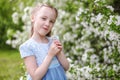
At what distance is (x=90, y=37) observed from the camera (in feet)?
19.6

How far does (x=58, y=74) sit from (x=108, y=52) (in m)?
2.32

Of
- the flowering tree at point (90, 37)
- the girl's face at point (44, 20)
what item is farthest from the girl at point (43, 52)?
the flowering tree at point (90, 37)

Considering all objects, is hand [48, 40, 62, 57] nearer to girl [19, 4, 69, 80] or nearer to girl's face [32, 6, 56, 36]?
girl [19, 4, 69, 80]

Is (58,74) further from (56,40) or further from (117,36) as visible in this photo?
(117,36)

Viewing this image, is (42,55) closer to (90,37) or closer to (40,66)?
(40,66)

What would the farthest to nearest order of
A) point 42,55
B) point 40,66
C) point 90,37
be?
point 90,37, point 42,55, point 40,66

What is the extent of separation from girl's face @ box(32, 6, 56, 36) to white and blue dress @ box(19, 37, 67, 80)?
3.9 inches

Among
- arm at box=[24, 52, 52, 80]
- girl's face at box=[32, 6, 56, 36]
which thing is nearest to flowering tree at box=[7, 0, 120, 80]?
girl's face at box=[32, 6, 56, 36]

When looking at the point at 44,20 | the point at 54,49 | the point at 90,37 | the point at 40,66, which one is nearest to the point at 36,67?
the point at 40,66

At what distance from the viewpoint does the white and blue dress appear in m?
3.00

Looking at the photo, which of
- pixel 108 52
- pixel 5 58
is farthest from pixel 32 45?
pixel 5 58

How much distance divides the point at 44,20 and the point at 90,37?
296 cm

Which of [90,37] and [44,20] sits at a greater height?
[44,20]

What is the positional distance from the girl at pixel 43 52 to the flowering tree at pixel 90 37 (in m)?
0.91
